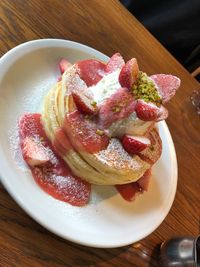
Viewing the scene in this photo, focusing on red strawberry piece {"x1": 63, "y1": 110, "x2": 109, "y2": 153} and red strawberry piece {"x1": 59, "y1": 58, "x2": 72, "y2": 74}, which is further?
red strawberry piece {"x1": 59, "y1": 58, "x2": 72, "y2": 74}

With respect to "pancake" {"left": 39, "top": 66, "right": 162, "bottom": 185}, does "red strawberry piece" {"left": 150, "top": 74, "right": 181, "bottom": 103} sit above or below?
above

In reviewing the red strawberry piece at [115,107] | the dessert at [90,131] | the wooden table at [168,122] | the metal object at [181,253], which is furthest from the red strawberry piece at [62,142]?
the metal object at [181,253]

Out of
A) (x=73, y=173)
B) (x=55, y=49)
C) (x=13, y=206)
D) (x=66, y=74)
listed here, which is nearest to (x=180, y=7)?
(x=55, y=49)

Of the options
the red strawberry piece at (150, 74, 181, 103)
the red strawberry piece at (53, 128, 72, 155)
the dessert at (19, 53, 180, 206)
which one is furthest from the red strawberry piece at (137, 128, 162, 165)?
the red strawberry piece at (53, 128, 72, 155)

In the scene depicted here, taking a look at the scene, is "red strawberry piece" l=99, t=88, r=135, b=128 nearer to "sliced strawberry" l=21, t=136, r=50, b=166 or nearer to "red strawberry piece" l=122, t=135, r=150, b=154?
"red strawberry piece" l=122, t=135, r=150, b=154

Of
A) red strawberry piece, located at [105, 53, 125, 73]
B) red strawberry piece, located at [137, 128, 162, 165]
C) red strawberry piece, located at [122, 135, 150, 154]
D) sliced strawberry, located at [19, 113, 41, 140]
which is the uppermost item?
red strawberry piece, located at [105, 53, 125, 73]

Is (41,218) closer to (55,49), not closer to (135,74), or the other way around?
(135,74)

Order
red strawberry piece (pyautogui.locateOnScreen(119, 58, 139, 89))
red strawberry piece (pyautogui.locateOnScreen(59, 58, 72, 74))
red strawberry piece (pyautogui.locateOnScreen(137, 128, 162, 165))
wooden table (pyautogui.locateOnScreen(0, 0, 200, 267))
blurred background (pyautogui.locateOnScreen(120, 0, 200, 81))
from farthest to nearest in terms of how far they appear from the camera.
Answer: blurred background (pyautogui.locateOnScreen(120, 0, 200, 81)) → red strawberry piece (pyautogui.locateOnScreen(59, 58, 72, 74)) → red strawberry piece (pyautogui.locateOnScreen(137, 128, 162, 165)) → red strawberry piece (pyautogui.locateOnScreen(119, 58, 139, 89)) → wooden table (pyautogui.locateOnScreen(0, 0, 200, 267))

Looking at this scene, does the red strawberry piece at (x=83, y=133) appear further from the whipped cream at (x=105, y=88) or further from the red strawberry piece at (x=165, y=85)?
the red strawberry piece at (x=165, y=85)

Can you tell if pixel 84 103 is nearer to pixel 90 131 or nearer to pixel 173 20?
pixel 90 131
